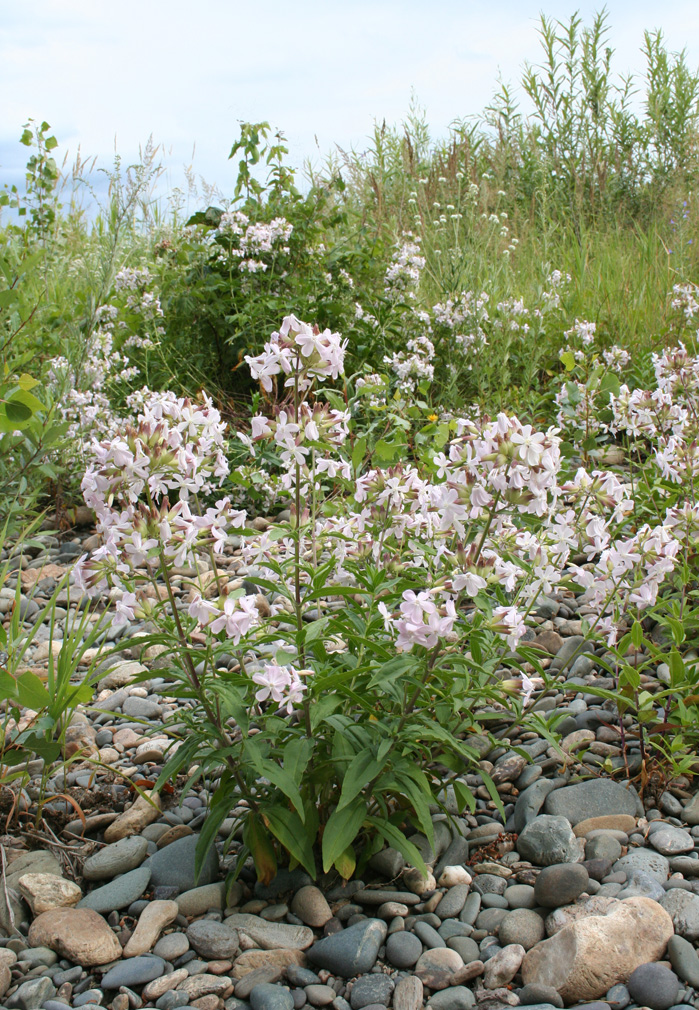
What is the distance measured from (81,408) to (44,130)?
3091 millimetres

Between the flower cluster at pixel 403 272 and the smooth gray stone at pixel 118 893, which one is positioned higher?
the flower cluster at pixel 403 272

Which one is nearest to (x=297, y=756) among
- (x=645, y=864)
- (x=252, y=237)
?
(x=645, y=864)

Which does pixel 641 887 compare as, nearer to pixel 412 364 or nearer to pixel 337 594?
pixel 337 594

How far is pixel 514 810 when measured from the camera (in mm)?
2316

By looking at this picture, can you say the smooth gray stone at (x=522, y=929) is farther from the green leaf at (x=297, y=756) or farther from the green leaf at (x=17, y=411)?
the green leaf at (x=17, y=411)

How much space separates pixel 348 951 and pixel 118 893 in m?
0.62

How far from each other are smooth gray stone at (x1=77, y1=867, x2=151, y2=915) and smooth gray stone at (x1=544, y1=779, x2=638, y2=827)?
1.10 meters

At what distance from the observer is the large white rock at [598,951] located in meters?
1.71

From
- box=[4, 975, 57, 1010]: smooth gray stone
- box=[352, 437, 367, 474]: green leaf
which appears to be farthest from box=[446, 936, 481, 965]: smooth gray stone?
box=[352, 437, 367, 474]: green leaf

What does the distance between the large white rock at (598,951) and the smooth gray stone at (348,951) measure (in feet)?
1.10

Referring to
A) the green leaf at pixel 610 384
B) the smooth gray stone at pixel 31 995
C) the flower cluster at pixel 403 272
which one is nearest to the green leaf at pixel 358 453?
the smooth gray stone at pixel 31 995

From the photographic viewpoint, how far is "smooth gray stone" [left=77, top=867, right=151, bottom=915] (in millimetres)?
2031

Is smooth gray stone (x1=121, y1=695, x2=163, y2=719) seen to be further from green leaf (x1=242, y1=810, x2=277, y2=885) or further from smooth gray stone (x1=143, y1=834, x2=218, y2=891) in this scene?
green leaf (x1=242, y1=810, x2=277, y2=885)

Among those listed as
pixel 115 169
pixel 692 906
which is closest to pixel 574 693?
pixel 692 906
